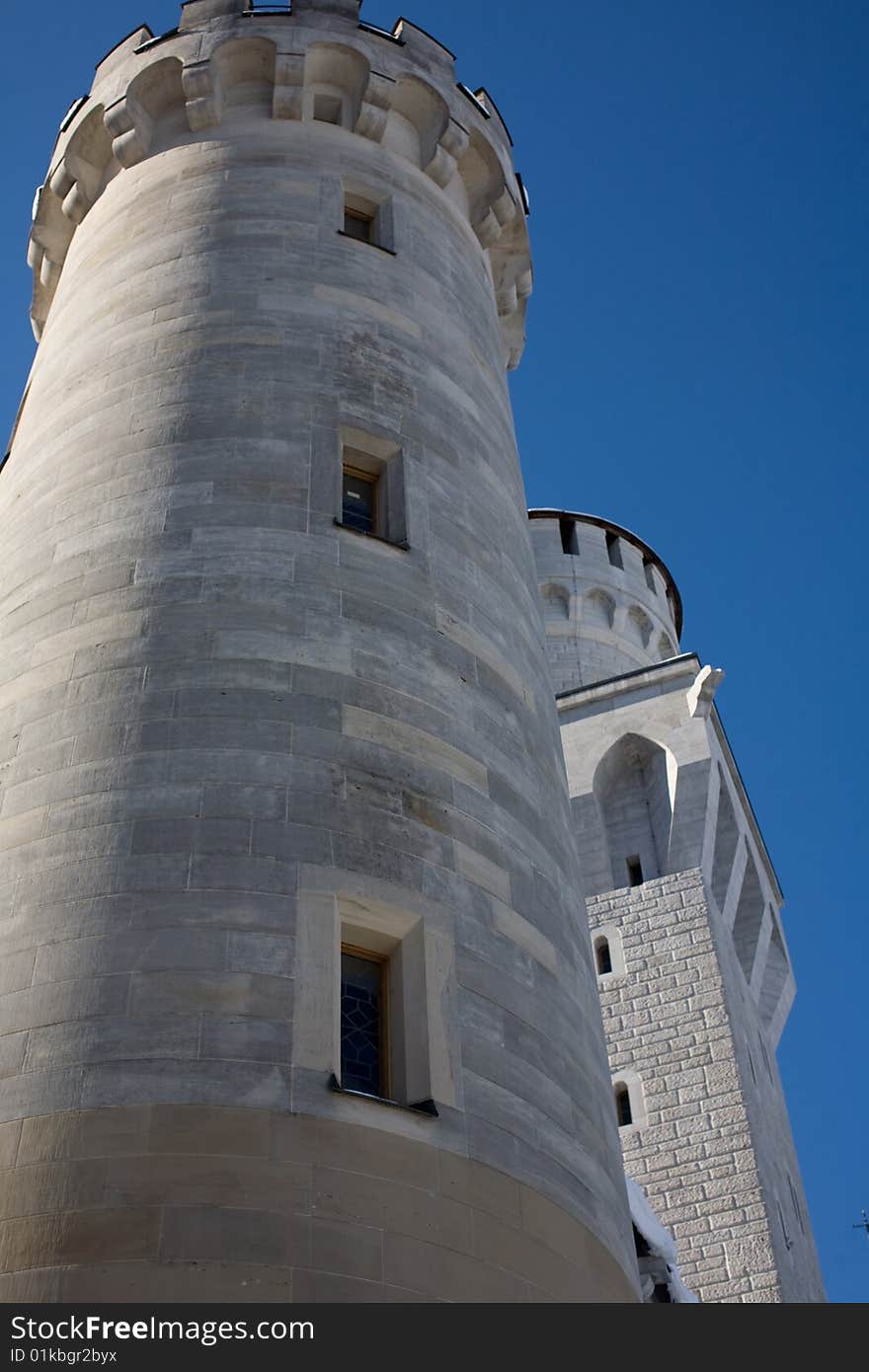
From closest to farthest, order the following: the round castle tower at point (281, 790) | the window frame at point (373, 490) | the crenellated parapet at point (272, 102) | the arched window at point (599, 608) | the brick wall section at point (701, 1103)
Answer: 1. the round castle tower at point (281, 790)
2. the window frame at point (373, 490)
3. the crenellated parapet at point (272, 102)
4. the brick wall section at point (701, 1103)
5. the arched window at point (599, 608)

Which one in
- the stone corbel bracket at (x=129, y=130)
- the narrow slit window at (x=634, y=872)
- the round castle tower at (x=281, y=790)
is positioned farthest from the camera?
the narrow slit window at (x=634, y=872)

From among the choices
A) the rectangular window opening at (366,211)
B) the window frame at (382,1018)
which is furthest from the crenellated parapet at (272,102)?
the window frame at (382,1018)

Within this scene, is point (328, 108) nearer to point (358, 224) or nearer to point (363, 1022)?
point (358, 224)

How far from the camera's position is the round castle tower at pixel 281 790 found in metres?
7.79

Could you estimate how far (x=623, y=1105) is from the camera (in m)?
21.7

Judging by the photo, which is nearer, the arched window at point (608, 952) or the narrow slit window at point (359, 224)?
the narrow slit window at point (359, 224)

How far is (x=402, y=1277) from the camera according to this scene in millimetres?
7652

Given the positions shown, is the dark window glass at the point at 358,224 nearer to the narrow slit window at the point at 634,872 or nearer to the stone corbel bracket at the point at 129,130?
the stone corbel bracket at the point at 129,130

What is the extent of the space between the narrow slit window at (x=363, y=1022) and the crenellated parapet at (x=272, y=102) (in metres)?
9.36

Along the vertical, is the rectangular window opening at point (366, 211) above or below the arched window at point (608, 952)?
above

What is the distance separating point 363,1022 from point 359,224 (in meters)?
8.94

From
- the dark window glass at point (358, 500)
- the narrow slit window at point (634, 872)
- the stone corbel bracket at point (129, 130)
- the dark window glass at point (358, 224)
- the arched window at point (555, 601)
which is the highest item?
the arched window at point (555, 601)

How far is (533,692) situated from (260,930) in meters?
3.96
